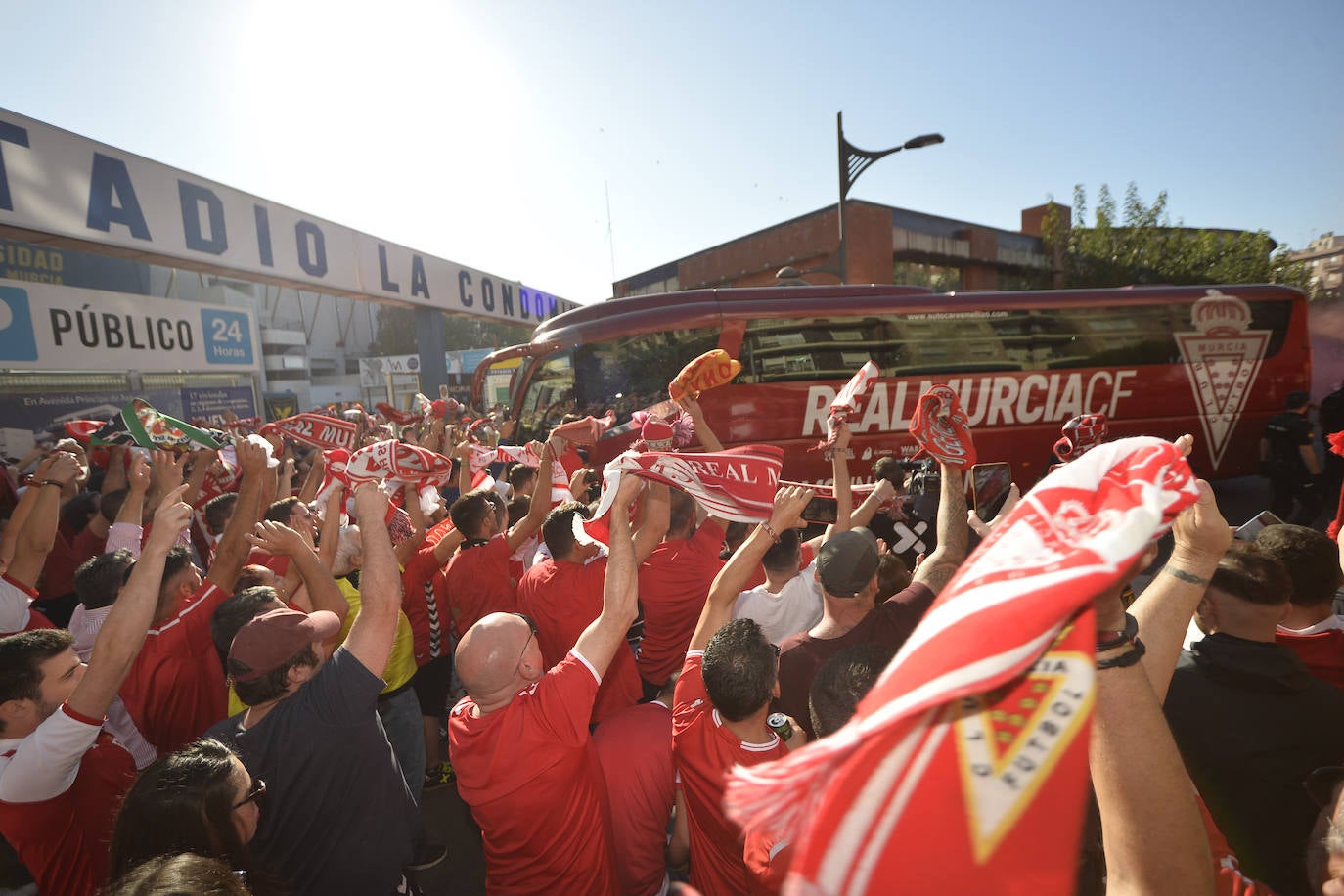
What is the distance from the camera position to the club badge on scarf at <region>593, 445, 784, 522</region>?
8.87 feet

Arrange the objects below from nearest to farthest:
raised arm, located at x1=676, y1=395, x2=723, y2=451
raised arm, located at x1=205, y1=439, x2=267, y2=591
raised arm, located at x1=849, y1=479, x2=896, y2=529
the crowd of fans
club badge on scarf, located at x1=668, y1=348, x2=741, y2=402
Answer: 1. the crowd of fans
2. raised arm, located at x1=205, y1=439, x2=267, y2=591
3. raised arm, located at x1=849, y1=479, x2=896, y2=529
4. raised arm, located at x1=676, y1=395, x2=723, y2=451
5. club badge on scarf, located at x1=668, y1=348, x2=741, y2=402

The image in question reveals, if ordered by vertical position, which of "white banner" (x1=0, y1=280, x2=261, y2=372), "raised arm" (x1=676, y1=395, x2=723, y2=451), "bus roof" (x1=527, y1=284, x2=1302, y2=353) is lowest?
"raised arm" (x1=676, y1=395, x2=723, y2=451)

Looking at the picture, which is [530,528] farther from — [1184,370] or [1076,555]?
[1184,370]

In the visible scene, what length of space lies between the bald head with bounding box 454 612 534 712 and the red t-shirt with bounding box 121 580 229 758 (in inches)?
58.5

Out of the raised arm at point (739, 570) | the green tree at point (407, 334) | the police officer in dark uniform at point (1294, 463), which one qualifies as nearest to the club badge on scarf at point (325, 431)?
the raised arm at point (739, 570)

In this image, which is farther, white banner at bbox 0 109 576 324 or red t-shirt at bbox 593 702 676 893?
white banner at bbox 0 109 576 324

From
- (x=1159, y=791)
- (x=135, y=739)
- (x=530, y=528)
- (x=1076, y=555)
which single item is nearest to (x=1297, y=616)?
(x=1159, y=791)

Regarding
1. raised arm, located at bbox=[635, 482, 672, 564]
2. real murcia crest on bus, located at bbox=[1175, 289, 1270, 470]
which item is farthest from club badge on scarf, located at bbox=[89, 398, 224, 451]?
real murcia crest on bus, located at bbox=[1175, 289, 1270, 470]

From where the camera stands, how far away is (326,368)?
44844 mm

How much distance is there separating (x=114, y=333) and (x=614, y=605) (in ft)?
45.1

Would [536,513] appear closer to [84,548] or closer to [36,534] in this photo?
[36,534]

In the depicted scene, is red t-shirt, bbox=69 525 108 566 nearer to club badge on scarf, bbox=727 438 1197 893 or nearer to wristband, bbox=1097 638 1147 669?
club badge on scarf, bbox=727 438 1197 893

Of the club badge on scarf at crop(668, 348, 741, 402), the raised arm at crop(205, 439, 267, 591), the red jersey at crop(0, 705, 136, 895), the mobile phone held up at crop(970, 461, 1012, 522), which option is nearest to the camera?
the red jersey at crop(0, 705, 136, 895)

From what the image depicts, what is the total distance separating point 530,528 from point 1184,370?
1028 cm
